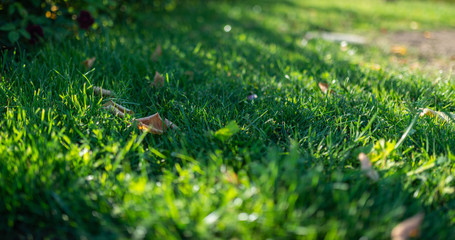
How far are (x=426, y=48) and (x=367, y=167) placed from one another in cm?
319

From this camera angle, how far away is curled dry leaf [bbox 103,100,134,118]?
5.22ft

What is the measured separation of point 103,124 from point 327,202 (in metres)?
1.02

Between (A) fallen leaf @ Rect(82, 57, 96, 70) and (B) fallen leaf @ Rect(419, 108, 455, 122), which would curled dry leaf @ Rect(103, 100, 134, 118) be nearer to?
(A) fallen leaf @ Rect(82, 57, 96, 70)

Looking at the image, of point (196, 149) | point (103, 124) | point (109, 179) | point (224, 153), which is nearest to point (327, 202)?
point (224, 153)

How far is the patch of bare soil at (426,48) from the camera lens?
10.2 ft

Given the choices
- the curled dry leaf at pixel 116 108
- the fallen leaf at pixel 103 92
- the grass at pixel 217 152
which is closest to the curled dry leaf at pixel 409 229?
the grass at pixel 217 152

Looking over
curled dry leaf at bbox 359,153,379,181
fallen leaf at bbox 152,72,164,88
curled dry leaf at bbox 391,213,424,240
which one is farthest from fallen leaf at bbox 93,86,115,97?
curled dry leaf at bbox 391,213,424,240

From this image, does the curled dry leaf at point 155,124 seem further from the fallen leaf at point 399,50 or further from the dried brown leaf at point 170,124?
the fallen leaf at point 399,50

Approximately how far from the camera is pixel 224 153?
136 centimetres

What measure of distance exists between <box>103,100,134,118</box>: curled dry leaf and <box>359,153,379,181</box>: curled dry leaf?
1037 millimetres

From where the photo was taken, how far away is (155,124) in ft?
5.08

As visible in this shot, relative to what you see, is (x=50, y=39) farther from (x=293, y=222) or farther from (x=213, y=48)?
(x=293, y=222)

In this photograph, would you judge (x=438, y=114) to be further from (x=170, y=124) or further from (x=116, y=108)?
(x=116, y=108)

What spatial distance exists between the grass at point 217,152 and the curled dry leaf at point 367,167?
2cm
